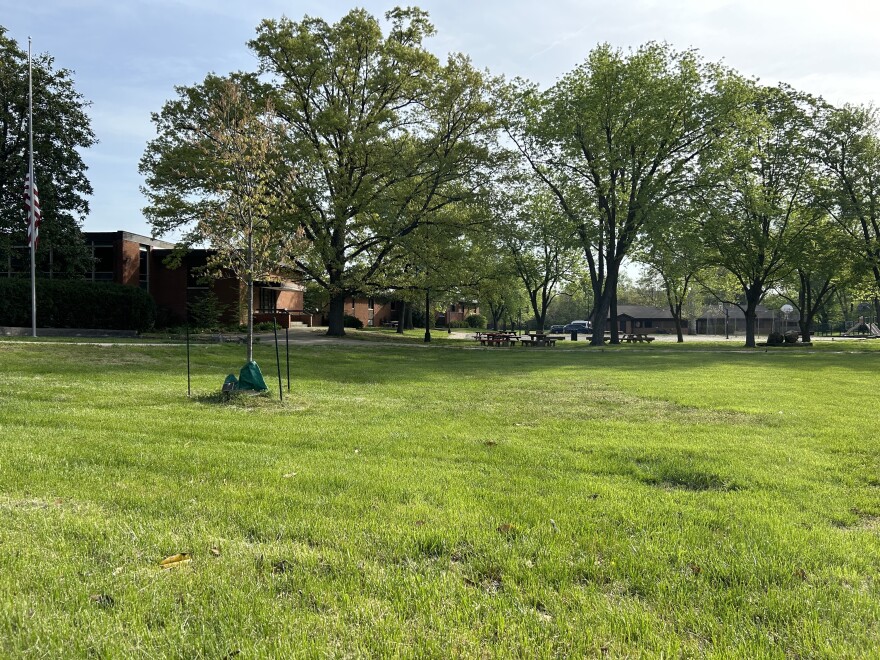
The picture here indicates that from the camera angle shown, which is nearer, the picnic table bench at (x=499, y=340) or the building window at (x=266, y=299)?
the picnic table bench at (x=499, y=340)

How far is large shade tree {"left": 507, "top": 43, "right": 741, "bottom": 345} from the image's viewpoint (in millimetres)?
30672

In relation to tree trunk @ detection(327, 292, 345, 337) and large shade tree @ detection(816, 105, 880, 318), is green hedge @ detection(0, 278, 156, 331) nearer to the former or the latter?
tree trunk @ detection(327, 292, 345, 337)

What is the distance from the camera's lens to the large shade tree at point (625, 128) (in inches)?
1208

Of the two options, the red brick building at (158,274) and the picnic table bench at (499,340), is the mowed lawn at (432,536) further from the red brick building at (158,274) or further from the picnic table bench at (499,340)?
the red brick building at (158,274)

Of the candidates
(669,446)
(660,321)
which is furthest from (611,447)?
(660,321)

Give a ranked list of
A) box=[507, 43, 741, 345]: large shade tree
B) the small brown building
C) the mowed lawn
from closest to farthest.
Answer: the mowed lawn < box=[507, 43, 741, 345]: large shade tree < the small brown building

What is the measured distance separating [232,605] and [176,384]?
979cm

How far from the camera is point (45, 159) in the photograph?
3191 cm

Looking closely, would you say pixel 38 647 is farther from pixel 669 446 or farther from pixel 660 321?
pixel 660 321

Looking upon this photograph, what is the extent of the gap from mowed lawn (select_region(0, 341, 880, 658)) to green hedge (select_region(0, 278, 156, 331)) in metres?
21.7

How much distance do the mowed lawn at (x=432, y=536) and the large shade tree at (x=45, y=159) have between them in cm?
2899

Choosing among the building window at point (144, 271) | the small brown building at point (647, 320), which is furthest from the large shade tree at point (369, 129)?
the small brown building at point (647, 320)

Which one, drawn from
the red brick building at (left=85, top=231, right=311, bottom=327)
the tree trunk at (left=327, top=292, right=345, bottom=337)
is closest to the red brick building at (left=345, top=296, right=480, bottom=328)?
the red brick building at (left=85, top=231, right=311, bottom=327)

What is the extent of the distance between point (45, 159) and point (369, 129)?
20.4m
